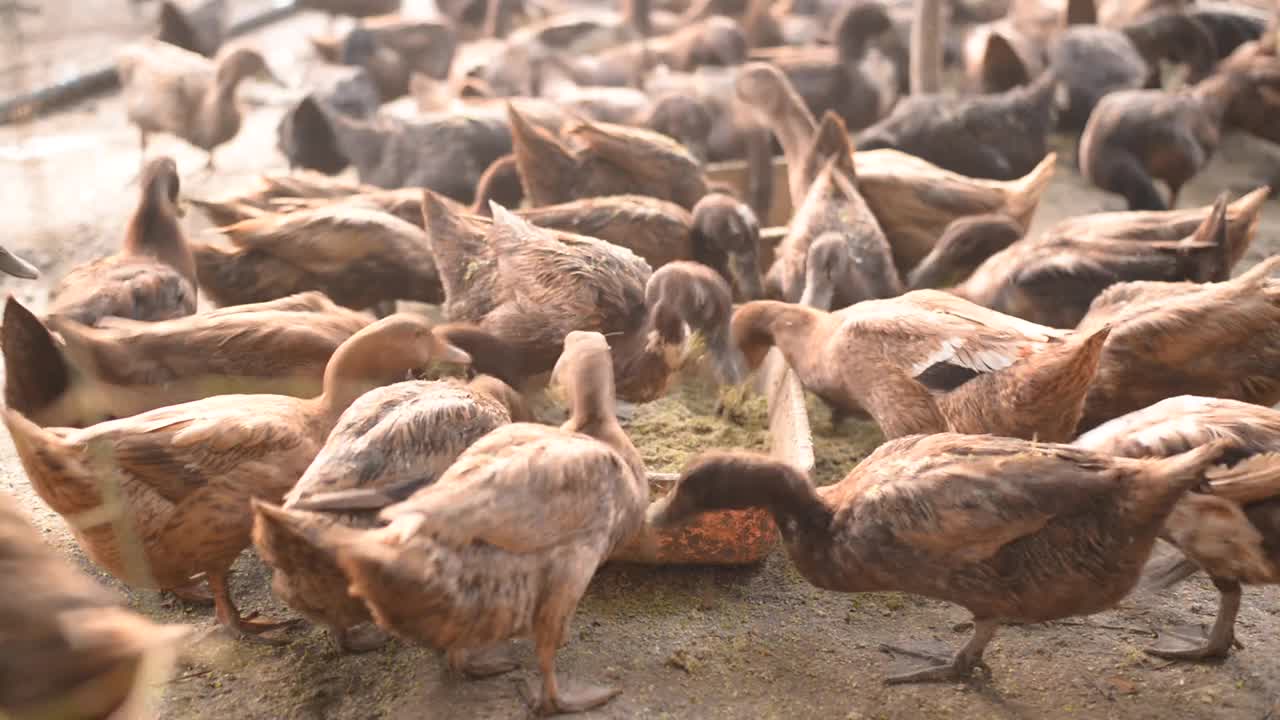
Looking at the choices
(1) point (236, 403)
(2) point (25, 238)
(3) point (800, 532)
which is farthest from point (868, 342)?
(2) point (25, 238)

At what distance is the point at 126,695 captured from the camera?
2656 millimetres

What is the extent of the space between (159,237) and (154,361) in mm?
1271

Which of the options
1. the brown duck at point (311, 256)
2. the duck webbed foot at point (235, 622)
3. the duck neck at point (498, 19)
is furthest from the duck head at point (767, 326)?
the duck neck at point (498, 19)

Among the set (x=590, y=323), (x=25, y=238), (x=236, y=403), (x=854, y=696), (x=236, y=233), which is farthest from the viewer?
(x=25, y=238)

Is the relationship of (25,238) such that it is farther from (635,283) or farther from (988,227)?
(988,227)

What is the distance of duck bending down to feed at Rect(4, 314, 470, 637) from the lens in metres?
3.40

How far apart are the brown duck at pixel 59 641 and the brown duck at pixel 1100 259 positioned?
12.7 ft

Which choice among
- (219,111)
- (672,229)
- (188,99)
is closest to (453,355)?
(672,229)

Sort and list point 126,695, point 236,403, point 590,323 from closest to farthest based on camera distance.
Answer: point 126,695
point 236,403
point 590,323

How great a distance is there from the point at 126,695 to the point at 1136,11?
10.2 metres

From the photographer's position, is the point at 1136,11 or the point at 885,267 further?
the point at 1136,11

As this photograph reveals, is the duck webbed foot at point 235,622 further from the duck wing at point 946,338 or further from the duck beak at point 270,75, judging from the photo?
the duck beak at point 270,75

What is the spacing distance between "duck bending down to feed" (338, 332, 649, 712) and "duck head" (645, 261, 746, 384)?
51.8 inches

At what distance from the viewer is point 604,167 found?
6.35 meters
